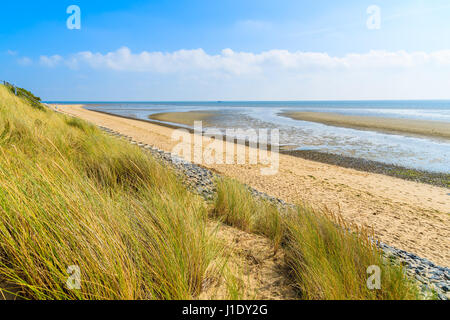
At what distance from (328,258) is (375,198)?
621 centimetres

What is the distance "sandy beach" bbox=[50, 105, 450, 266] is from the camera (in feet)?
16.1

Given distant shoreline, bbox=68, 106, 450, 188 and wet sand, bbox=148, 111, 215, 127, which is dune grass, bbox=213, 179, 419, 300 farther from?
wet sand, bbox=148, 111, 215, 127

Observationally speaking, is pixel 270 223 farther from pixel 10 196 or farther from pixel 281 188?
pixel 281 188

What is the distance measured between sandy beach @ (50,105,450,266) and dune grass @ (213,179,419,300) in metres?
0.79

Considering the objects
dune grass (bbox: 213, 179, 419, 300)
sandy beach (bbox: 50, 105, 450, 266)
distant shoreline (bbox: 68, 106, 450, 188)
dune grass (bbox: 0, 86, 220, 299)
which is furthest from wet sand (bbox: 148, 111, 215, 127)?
dune grass (bbox: 0, 86, 220, 299)

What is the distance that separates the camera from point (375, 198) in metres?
7.30

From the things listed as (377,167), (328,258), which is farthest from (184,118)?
(328,258)

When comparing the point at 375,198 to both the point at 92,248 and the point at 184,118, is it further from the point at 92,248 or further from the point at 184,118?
the point at 184,118

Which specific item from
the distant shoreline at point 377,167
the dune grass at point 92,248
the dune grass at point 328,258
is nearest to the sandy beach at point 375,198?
the distant shoreline at point 377,167

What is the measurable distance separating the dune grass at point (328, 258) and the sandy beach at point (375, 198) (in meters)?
0.79

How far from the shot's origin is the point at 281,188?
7.79 meters

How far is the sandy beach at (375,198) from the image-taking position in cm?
491

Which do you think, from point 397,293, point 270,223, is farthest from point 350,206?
point 397,293

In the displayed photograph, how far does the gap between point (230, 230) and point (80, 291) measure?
2124 mm
